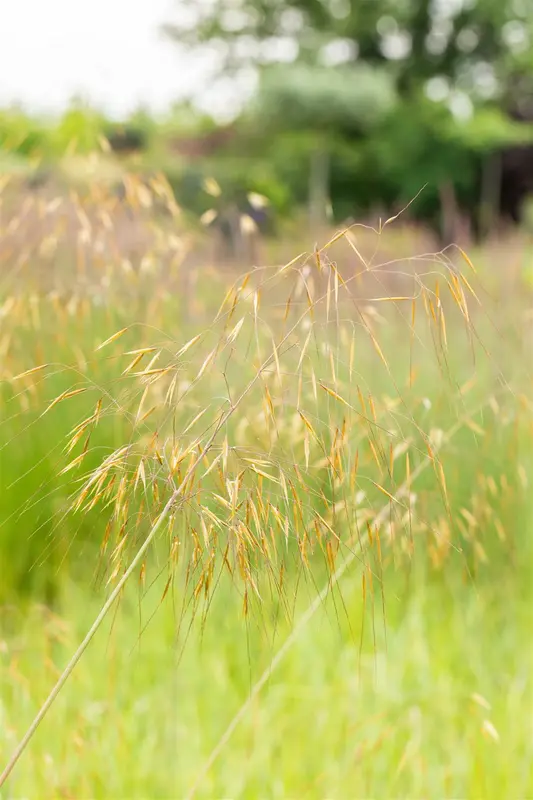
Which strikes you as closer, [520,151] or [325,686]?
[325,686]

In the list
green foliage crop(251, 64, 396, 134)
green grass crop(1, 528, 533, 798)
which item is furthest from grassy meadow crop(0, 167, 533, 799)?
green foliage crop(251, 64, 396, 134)

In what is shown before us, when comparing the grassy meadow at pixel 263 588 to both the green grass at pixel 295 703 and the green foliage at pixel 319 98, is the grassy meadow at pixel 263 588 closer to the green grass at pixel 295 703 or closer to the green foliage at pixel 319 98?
the green grass at pixel 295 703

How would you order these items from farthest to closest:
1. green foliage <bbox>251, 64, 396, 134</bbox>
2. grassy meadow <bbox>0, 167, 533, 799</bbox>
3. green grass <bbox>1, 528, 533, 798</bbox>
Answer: green foliage <bbox>251, 64, 396, 134</bbox> < green grass <bbox>1, 528, 533, 798</bbox> < grassy meadow <bbox>0, 167, 533, 799</bbox>

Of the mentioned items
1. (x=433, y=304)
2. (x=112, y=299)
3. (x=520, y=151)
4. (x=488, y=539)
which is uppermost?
(x=433, y=304)

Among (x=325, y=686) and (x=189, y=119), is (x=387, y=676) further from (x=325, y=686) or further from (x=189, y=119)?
(x=189, y=119)

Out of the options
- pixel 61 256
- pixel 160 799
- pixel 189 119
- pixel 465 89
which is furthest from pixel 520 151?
pixel 160 799

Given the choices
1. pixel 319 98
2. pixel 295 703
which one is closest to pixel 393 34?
pixel 319 98

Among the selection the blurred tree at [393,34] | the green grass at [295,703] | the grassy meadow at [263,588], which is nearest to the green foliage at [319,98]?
the blurred tree at [393,34]

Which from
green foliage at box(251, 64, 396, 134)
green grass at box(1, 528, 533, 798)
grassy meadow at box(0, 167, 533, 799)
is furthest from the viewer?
green foliage at box(251, 64, 396, 134)

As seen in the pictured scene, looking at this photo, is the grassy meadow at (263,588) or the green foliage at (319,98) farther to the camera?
the green foliage at (319,98)

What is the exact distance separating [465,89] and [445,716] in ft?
74.2

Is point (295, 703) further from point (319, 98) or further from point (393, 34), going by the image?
point (393, 34)

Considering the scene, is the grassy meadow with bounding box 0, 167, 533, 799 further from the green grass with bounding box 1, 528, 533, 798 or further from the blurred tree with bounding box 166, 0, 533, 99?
the blurred tree with bounding box 166, 0, 533, 99

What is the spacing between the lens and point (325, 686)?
75.0 inches
